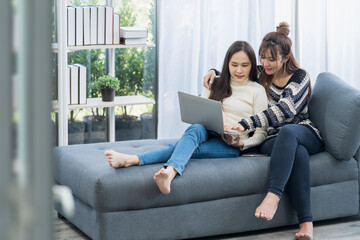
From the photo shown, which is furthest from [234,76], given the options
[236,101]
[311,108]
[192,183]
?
[192,183]

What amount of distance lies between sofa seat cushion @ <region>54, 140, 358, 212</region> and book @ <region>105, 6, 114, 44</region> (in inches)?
39.1

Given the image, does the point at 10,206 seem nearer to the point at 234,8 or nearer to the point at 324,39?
the point at 234,8

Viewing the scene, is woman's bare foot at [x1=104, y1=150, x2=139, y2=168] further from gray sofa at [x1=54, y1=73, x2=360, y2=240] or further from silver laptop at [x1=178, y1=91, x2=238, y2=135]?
silver laptop at [x1=178, y1=91, x2=238, y2=135]

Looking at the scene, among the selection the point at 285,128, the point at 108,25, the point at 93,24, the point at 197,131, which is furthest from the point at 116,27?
the point at 285,128

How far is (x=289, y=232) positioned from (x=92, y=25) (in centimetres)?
182

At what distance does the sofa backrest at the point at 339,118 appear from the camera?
9.73 ft

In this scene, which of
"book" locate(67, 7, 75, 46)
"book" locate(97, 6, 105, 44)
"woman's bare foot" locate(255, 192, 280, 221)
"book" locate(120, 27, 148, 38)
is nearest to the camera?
"woman's bare foot" locate(255, 192, 280, 221)

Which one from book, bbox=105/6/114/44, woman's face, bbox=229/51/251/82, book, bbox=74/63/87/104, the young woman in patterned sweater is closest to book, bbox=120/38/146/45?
book, bbox=105/6/114/44

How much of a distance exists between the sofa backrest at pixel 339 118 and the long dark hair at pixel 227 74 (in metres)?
0.39

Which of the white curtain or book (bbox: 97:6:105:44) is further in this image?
the white curtain

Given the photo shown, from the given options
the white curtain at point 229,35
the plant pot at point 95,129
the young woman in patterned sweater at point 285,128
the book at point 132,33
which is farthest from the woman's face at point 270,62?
the plant pot at point 95,129

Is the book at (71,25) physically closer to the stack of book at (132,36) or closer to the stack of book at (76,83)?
the stack of book at (76,83)

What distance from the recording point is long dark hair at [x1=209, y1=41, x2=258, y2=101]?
310cm

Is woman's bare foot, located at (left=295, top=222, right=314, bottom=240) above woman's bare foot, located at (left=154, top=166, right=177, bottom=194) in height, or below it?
below
